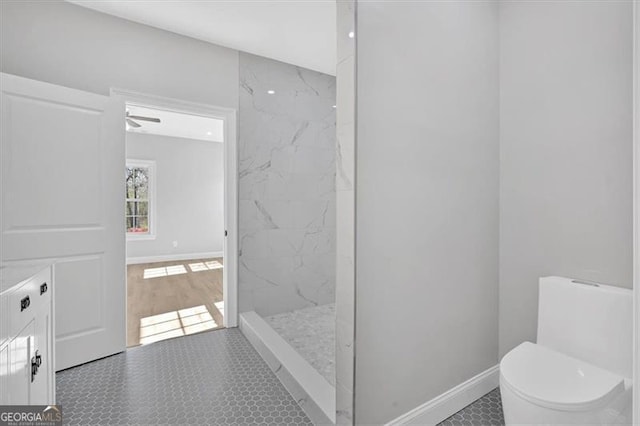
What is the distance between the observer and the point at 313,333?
273 centimetres

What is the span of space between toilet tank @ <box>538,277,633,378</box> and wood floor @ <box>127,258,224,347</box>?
2.65 metres

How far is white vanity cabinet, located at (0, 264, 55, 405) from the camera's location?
97 cm

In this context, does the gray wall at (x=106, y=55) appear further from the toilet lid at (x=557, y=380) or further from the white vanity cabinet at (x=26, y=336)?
the toilet lid at (x=557, y=380)

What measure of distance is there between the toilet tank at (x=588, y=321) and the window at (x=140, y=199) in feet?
21.7

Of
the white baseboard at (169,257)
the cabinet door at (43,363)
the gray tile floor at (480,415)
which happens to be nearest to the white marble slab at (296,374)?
the gray tile floor at (480,415)

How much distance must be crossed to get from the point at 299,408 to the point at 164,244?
18.6 feet

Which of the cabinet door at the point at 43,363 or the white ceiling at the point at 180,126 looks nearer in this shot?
the cabinet door at the point at 43,363

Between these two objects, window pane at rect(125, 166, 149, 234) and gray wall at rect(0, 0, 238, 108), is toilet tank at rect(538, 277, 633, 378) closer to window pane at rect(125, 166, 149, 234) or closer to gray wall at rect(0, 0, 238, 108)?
gray wall at rect(0, 0, 238, 108)

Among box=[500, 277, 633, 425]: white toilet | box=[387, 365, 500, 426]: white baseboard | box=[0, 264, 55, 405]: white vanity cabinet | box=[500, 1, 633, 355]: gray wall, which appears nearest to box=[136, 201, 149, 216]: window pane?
box=[0, 264, 55, 405]: white vanity cabinet

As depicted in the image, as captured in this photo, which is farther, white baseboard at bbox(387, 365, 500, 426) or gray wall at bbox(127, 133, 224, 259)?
gray wall at bbox(127, 133, 224, 259)

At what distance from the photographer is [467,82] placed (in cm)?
180

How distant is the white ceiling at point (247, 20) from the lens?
2.28 metres

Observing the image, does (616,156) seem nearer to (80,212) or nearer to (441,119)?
(441,119)

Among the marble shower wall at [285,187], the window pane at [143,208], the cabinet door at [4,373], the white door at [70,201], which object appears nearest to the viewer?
the cabinet door at [4,373]
